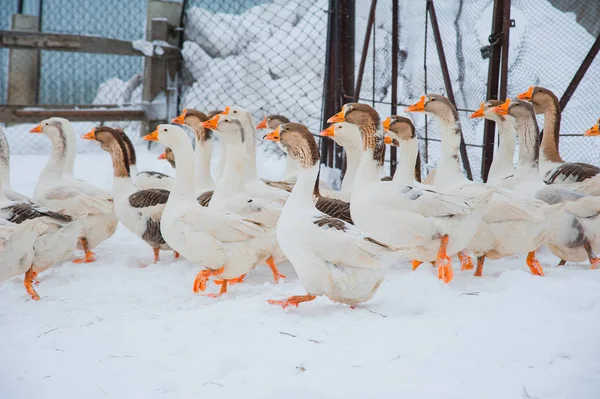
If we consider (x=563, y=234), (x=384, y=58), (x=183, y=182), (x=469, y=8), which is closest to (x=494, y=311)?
(x=563, y=234)

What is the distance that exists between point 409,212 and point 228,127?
1.56 metres

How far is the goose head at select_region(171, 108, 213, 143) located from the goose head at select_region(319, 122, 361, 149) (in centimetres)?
121

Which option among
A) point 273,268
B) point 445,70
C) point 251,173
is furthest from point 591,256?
point 251,173

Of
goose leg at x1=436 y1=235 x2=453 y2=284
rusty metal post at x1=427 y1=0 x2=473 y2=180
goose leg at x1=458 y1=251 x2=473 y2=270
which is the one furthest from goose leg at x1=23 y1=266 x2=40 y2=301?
rusty metal post at x1=427 y1=0 x2=473 y2=180

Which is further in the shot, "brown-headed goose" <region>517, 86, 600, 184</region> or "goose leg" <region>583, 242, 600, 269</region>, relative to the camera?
"brown-headed goose" <region>517, 86, 600, 184</region>

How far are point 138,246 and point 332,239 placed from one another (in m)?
2.82

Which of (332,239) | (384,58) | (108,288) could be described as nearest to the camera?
(332,239)

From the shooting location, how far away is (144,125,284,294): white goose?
364cm

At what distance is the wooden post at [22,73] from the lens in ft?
31.8

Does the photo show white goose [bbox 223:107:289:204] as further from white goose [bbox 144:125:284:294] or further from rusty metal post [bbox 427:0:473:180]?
rusty metal post [bbox 427:0:473:180]

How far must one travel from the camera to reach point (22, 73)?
9742mm

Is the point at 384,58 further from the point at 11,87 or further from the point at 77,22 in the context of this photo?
the point at 11,87

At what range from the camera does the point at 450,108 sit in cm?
415

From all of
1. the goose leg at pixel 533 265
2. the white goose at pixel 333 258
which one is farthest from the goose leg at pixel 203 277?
the goose leg at pixel 533 265
